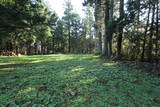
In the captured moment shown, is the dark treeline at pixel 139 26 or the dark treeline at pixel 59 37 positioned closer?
the dark treeline at pixel 139 26

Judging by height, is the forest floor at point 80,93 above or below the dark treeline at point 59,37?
below

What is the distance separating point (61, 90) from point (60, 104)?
74 cm

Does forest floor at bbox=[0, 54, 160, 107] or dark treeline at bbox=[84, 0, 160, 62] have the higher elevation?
dark treeline at bbox=[84, 0, 160, 62]

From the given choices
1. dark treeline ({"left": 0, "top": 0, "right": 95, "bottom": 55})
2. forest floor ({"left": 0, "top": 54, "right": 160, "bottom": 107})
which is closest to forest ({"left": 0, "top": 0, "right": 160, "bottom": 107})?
forest floor ({"left": 0, "top": 54, "right": 160, "bottom": 107})

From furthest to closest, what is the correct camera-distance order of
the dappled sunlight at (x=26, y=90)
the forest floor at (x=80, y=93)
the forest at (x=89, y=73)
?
the dappled sunlight at (x=26, y=90) < the forest at (x=89, y=73) < the forest floor at (x=80, y=93)

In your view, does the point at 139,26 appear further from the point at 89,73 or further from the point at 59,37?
the point at 59,37

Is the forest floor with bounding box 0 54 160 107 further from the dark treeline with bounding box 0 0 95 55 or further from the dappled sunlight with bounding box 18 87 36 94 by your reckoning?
the dark treeline with bounding box 0 0 95 55

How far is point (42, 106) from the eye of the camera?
109 inches

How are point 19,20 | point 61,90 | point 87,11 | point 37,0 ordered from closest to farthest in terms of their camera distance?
point 61,90 → point 19,20 → point 37,0 → point 87,11

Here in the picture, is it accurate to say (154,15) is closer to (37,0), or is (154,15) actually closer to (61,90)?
(37,0)

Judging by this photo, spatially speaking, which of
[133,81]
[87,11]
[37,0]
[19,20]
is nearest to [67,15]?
[87,11]

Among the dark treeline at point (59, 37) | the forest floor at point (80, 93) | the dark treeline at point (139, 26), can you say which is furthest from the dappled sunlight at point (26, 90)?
the dark treeline at point (59, 37)

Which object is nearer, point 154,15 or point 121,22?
point 121,22

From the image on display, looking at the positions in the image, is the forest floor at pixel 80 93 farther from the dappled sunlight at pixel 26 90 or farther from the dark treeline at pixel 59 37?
the dark treeline at pixel 59 37
